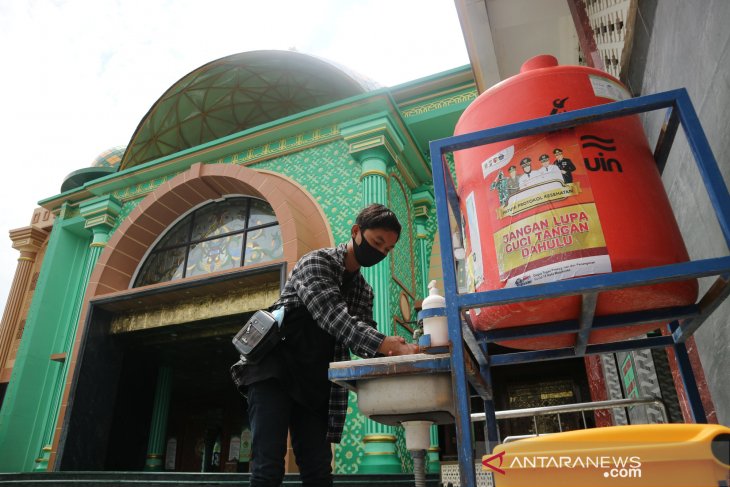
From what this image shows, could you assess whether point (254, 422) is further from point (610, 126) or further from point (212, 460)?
point (212, 460)

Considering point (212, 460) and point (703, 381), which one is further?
point (212, 460)

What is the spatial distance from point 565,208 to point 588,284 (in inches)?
10.1

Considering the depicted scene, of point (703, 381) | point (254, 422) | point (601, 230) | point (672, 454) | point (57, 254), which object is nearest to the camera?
point (672, 454)

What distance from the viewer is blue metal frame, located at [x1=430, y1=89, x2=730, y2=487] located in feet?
4.24

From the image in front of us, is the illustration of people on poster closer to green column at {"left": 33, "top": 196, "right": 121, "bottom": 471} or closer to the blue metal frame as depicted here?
the blue metal frame

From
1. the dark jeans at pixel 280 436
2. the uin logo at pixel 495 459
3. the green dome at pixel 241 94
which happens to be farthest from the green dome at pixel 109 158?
the uin logo at pixel 495 459

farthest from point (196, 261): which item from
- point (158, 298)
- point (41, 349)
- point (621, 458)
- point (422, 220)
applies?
point (621, 458)

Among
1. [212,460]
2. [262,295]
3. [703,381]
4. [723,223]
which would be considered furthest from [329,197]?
[212,460]

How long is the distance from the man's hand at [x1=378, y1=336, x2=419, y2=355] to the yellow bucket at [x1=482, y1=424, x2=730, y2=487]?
757mm

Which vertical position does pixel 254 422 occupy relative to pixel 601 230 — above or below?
below

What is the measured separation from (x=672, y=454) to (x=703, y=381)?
159cm

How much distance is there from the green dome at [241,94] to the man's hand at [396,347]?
9238 mm

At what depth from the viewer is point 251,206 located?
782cm

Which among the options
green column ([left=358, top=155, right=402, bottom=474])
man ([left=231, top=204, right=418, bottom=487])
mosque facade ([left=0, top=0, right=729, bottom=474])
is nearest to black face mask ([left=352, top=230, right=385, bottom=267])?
man ([left=231, top=204, right=418, bottom=487])
